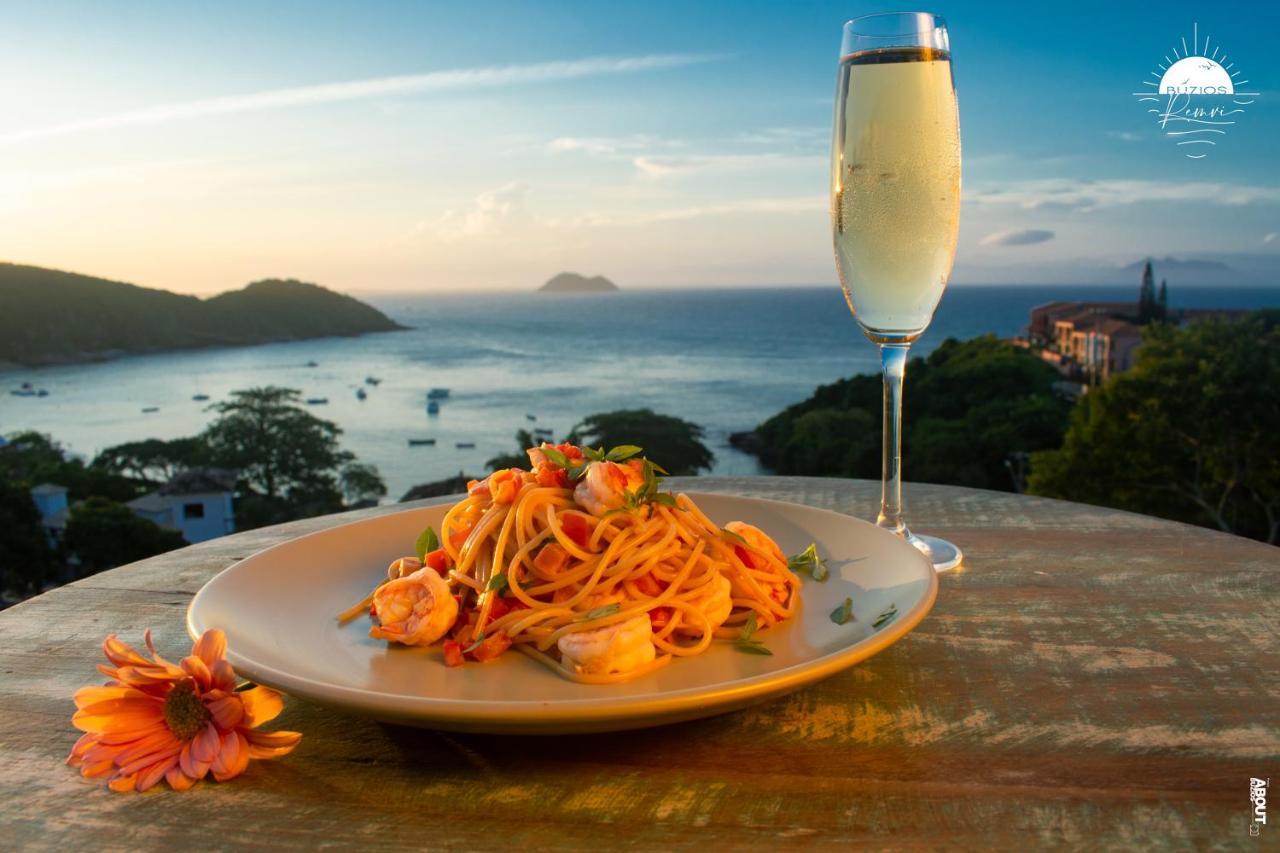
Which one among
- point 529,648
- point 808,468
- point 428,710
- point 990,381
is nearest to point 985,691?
point 529,648

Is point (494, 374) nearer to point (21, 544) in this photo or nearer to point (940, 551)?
point (21, 544)

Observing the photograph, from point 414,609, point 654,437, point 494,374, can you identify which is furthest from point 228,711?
point 494,374

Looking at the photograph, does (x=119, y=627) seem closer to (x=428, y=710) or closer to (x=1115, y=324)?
(x=428, y=710)

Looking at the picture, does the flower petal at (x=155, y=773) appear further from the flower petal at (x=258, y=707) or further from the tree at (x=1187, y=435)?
the tree at (x=1187, y=435)

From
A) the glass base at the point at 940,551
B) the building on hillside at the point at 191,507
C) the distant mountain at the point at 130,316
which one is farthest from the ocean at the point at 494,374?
the glass base at the point at 940,551

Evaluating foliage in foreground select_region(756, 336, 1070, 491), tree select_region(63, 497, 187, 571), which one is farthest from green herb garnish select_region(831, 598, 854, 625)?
foliage in foreground select_region(756, 336, 1070, 491)
